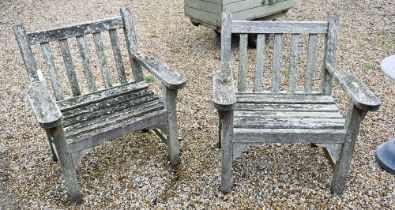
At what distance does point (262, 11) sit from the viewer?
530 cm

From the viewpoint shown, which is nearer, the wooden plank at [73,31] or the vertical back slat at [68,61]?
the wooden plank at [73,31]

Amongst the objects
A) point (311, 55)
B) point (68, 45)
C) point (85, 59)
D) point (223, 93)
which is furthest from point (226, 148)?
point (68, 45)

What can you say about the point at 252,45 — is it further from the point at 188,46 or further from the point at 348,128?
the point at 348,128

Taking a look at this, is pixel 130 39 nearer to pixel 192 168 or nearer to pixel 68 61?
pixel 68 61

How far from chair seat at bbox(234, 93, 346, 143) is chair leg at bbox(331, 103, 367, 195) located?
5 centimetres

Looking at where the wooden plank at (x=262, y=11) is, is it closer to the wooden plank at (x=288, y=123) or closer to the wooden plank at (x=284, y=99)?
the wooden plank at (x=284, y=99)

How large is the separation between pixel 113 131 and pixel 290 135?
Answer: 4.03ft

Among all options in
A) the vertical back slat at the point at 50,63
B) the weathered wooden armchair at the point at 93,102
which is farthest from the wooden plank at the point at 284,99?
the vertical back slat at the point at 50,63

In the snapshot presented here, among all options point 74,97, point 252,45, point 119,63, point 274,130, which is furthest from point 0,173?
point 252,45

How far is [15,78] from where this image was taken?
4785mm

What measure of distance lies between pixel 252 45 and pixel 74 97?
10.9 ft

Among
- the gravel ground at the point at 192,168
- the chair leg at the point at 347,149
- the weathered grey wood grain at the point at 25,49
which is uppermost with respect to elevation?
the weathered grey wood grain at the point at 25,49

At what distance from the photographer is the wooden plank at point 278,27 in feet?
9.07

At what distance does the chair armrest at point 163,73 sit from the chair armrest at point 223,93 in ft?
0.83
